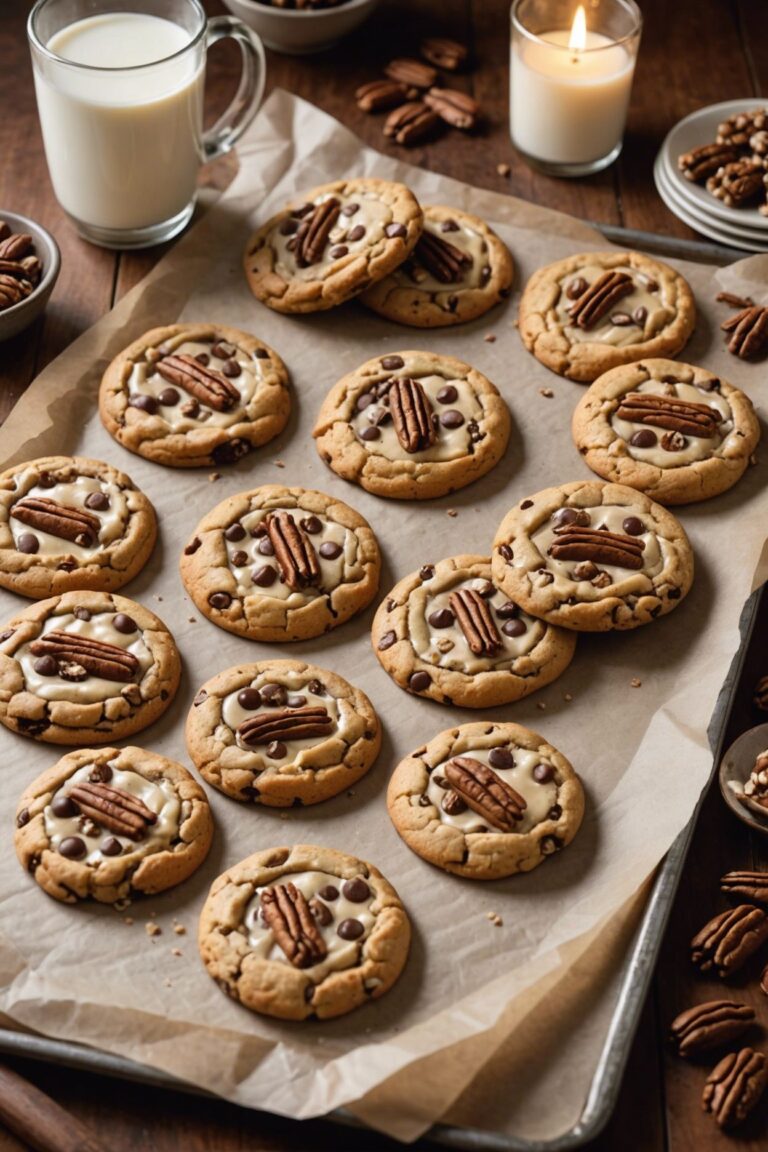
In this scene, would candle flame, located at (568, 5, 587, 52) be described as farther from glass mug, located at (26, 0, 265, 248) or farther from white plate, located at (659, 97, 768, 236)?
glass mug, located at (26, 0, 265, 248)

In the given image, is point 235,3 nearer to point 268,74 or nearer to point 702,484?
point 268,74

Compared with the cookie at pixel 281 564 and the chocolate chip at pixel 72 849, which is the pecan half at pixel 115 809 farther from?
the cookie at pixel 281 564

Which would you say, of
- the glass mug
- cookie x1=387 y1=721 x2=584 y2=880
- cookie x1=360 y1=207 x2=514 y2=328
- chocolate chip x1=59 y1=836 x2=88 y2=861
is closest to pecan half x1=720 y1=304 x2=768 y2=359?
cookie x1=360 y1=207 x2=514 y2=328

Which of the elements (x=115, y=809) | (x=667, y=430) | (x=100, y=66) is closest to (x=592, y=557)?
(x=667, y=430)

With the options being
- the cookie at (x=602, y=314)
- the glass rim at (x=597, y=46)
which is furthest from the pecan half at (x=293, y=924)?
the glass rim at (x=597, y=46)

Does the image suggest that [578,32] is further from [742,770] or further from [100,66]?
[742,770]

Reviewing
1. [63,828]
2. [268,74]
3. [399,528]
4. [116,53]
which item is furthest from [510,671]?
[268,74]
